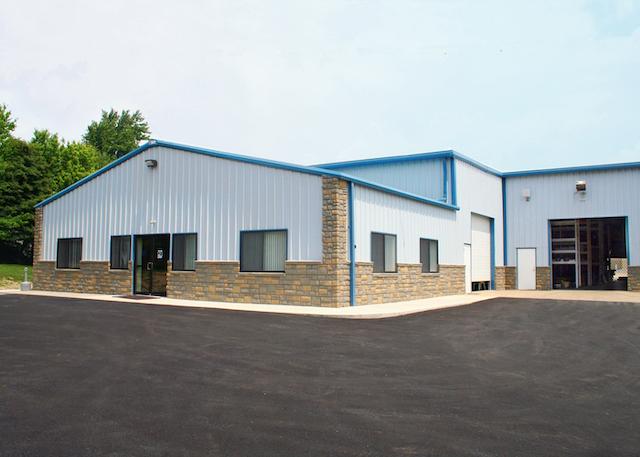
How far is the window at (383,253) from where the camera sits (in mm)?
19312

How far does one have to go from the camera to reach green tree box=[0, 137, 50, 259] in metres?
46.6

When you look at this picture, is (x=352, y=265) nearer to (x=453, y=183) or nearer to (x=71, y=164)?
(x=453, y=183)

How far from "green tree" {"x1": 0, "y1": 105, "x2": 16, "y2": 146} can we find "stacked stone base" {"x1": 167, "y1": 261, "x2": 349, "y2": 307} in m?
38.8

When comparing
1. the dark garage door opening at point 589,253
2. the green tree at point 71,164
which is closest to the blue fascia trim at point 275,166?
the dark garage door opening at point 589,253

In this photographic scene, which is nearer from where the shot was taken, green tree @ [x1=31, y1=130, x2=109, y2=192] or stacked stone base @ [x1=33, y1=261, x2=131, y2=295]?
stacked stone base @ [x1=33, y1=261, x2=131, y2=295]

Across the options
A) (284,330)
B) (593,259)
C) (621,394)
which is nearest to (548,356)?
(621,394)

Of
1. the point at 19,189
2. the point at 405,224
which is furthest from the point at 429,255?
the point at 19,189

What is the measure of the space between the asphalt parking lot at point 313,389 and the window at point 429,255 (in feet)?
32.8

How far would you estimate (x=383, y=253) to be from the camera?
1984 centimetres

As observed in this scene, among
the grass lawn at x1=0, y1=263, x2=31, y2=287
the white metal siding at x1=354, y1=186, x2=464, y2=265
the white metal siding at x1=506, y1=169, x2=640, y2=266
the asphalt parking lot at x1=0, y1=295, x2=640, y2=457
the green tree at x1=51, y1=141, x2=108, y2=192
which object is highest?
the green tree at x1=51, y1=141, x2=108, y2=192

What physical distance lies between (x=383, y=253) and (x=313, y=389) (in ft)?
43.3

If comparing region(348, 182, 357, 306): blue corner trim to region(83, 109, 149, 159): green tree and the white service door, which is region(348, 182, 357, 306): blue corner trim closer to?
the white service door

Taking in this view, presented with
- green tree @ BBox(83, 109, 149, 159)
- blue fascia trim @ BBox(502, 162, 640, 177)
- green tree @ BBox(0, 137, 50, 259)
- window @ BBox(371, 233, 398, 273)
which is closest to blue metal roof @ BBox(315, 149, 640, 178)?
blue fascia trim @ BBox(502, 162, 640, 177)

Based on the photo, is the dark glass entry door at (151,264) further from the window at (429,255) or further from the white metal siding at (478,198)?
the white metal siding at (478,198)
